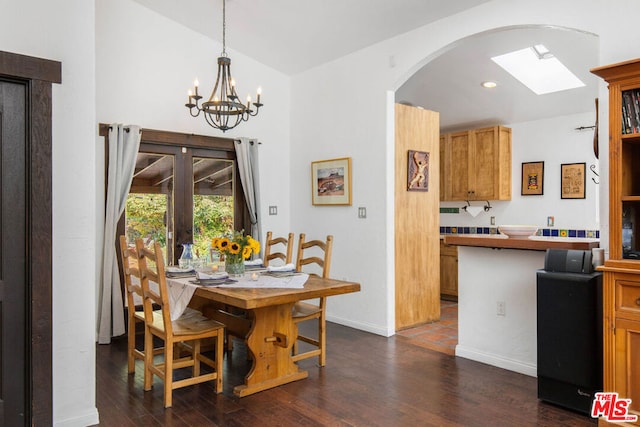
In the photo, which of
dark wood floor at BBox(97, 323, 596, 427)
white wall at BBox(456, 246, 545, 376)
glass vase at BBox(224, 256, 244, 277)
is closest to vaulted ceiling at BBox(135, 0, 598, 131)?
white wall at BBox(456, 246, 545, 376)

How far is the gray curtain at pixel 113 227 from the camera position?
14.8 ft

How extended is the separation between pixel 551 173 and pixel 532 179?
0.24m

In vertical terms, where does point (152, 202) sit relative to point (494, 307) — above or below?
above

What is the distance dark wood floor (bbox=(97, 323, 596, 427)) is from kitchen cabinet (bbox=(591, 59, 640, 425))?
44 cm

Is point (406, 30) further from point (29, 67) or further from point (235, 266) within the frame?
point (29, 67)

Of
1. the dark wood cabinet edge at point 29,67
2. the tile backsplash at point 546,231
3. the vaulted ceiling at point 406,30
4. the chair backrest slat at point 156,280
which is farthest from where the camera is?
the tile backsplash at point 546,231

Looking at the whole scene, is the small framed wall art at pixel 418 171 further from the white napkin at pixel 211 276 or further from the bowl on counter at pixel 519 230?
the white napkin at pixel 211 276

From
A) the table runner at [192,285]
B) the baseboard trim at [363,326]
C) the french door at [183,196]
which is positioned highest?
the french door at [183,196]

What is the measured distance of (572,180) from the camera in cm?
576

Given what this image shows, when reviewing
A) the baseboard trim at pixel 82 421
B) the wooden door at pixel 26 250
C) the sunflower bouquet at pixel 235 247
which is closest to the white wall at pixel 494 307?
the sunflower bouquet at pixel 235 247

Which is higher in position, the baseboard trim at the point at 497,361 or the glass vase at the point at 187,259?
the glass vase at the point at 187,259

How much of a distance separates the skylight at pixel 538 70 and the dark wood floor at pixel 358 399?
3.28 metres

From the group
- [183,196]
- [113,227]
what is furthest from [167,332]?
[183,196]

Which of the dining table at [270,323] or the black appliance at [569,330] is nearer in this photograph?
the black appliance at [569,330]
